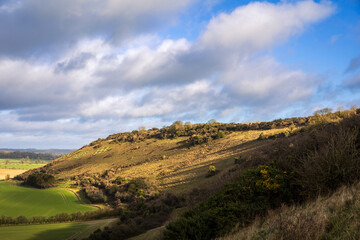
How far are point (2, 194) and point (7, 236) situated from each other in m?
35.1

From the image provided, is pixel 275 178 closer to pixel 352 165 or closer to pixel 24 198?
pixel 352 165

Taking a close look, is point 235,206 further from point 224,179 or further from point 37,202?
point 37,202

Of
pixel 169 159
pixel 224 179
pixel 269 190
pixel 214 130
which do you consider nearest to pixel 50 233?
pixel 224 179

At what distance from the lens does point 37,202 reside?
46.8m

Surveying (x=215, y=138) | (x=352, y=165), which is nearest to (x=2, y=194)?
(x=215, y=138)

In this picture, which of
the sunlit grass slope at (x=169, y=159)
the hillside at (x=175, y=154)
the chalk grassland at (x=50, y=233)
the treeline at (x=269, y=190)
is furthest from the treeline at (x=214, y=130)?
the chalk grassland at (x=50, y=233)

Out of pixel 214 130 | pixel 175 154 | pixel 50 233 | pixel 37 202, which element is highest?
pixel 214 130

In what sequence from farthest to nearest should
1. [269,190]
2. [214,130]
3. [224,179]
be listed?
[214,130], [224,179], [269,190]

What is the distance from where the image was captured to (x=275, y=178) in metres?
13.9

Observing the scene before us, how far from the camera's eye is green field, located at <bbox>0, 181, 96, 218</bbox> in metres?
40.9

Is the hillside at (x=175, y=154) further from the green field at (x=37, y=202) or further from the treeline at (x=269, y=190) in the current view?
the treeline at (x=269, y=190)

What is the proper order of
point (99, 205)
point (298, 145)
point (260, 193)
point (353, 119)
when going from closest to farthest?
point (260, 193)
point (353, 119)
point (298, 145)
point (99, 205)

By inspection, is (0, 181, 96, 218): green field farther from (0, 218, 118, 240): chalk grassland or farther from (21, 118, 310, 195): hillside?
(0, 218, 118, 240): chalk grassland

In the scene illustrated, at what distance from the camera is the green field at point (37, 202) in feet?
134
